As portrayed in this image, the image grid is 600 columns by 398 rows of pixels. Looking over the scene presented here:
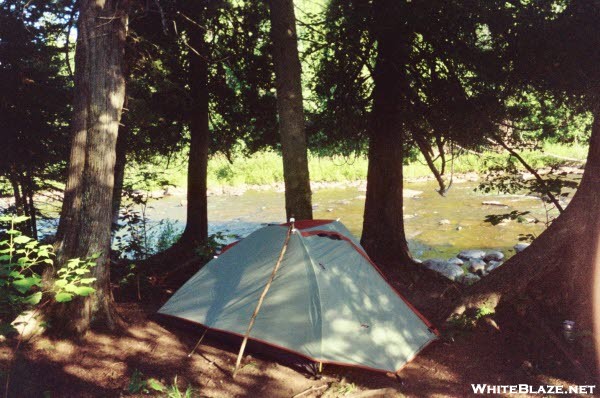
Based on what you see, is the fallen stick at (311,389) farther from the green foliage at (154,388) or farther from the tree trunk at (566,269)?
the tree trunk at (566,269)

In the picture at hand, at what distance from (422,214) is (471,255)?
390 cm

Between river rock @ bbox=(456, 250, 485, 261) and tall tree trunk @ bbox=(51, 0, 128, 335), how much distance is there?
25.4ft

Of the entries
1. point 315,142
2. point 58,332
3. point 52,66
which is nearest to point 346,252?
point 58,332

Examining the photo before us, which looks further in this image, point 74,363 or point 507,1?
point 507,1

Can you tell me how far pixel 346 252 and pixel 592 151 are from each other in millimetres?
2490

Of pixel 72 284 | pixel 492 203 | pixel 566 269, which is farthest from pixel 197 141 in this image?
pixel 492 203

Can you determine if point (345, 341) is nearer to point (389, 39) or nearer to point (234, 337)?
point (234, 337)

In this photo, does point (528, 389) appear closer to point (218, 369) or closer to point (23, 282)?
point (218, 369)

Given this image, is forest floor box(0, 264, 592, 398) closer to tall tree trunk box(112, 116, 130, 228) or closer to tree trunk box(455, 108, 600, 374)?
tree trunk box(455, 108, 600, 374)

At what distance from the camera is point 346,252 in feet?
14.6

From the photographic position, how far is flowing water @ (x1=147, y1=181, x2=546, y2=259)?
36.1 ft

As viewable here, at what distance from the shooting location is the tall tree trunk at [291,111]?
5.61m

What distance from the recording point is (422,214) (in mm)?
13508

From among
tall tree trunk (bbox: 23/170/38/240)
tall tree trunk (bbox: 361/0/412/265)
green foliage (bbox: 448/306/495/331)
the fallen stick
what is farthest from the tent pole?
tall tree trunk (bbox: 23/170/38/240)
